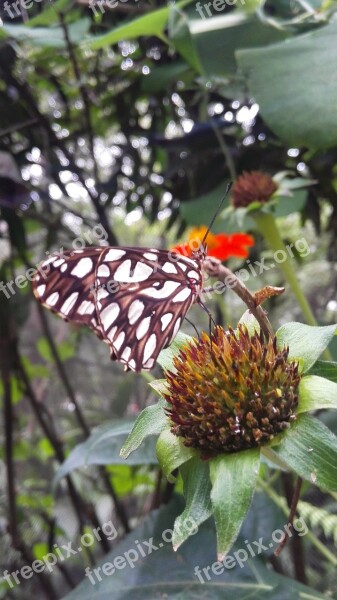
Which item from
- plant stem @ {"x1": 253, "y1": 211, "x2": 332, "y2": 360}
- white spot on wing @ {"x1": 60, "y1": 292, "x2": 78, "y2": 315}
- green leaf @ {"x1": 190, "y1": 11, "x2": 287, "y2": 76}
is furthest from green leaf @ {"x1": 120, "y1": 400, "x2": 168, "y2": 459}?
green leaf @ {"x1": 190, "y1": 11, "x2": 287, "y2": 76}

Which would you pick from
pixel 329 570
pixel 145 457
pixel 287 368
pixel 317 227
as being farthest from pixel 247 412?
pixel 329 570

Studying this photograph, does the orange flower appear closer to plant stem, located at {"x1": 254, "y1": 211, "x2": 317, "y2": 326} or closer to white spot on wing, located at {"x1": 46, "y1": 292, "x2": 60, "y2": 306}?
plant stem, located at {"x1": 254, "y1": 211, "x2": 317, "y2": 326}

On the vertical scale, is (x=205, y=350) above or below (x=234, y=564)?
above

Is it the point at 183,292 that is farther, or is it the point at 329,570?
the point at 329,570

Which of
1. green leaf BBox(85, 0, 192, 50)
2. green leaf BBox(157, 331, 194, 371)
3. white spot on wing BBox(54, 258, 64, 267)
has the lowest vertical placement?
green leaf BBox(157, 331, 194, 371)

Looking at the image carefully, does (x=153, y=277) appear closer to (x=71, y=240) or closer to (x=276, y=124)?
(x=276, y=124)

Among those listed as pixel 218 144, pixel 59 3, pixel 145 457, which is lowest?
pixel 145 457
